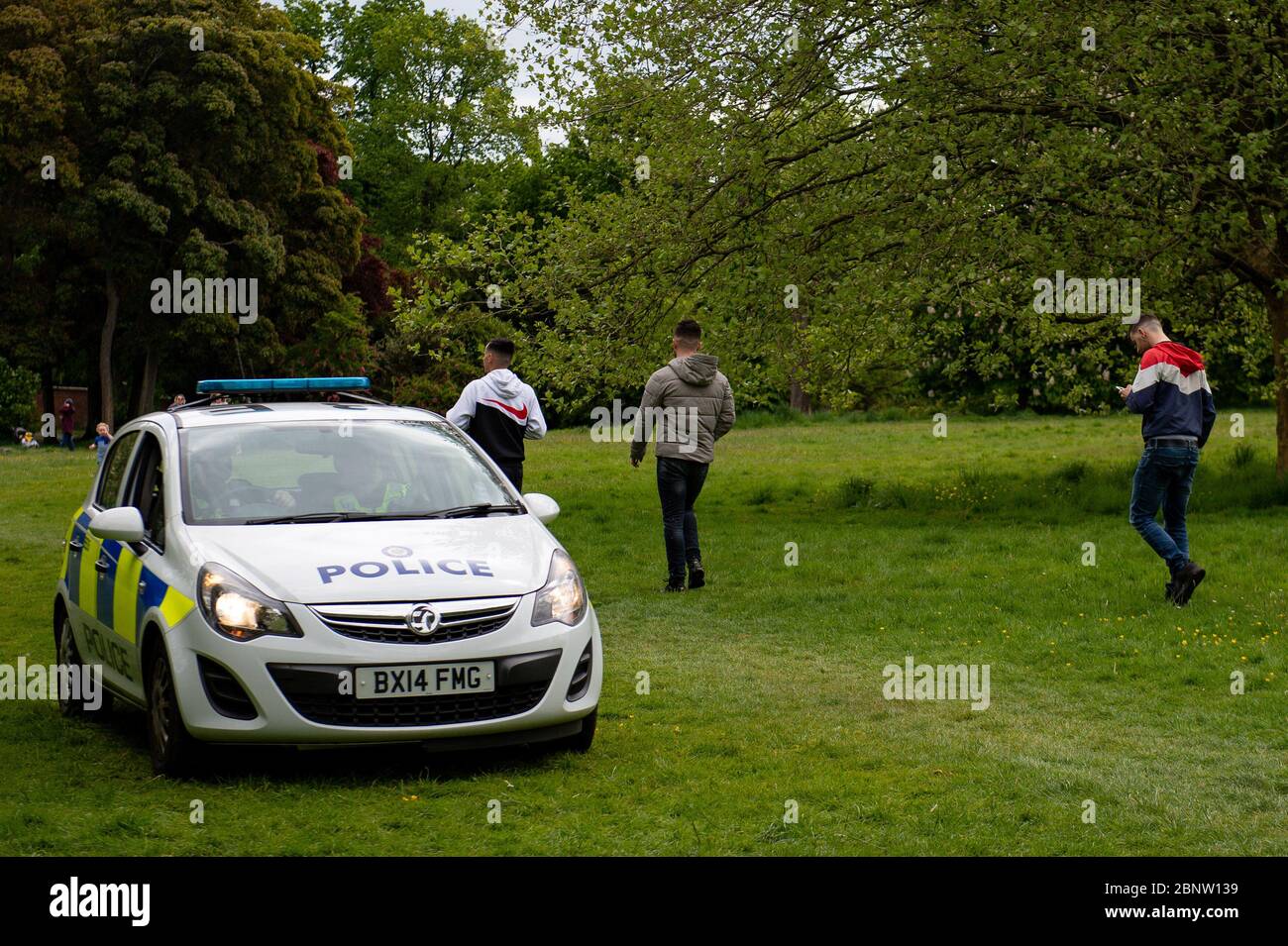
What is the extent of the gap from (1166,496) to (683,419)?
12.9 feet

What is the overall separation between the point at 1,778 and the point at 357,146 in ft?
184

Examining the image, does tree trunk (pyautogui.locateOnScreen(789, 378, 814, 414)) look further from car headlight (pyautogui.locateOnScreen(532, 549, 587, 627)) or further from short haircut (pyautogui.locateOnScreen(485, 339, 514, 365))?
car headlight (pyautogui.locateOnScreen(532, 549, 587, 627))

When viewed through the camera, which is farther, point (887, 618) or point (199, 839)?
point (887, 618)

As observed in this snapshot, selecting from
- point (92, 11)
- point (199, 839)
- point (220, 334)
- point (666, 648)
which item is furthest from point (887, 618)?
point (92, 11)

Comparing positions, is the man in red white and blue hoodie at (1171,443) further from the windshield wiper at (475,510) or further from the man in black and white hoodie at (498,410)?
the windshield wiper at (475,510)

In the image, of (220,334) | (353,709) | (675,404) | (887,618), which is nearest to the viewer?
(353,709)

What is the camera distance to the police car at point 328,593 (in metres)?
6.91

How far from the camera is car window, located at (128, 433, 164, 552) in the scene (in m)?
7.97

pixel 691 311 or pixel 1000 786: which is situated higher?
pixel 691 311

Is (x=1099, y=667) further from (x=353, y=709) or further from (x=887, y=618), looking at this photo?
(x=353, y=709)

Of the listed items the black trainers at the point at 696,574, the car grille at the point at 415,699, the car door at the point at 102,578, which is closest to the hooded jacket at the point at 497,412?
the black trainers at the point at 696,574

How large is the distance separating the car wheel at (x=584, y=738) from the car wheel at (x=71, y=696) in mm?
2574

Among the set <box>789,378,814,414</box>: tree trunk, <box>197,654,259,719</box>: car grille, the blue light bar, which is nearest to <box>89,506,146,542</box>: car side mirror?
<box>197,654,259,719</box>: car grille

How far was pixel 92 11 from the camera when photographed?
4381 cm
